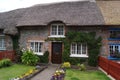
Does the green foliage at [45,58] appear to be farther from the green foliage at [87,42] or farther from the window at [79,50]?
the window at [79,50]

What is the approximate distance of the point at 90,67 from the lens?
28781 millimetres

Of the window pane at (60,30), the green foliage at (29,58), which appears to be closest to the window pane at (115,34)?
the window pane at (60,30)

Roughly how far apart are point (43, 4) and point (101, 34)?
10595 millimetres

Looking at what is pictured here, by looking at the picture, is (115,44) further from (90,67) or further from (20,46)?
(20,46)

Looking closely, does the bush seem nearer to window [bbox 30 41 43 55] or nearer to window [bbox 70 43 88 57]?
window [bbox 30 41 43 55]

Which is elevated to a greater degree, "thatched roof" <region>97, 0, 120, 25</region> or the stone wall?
"thatched roof" <region>97, 0, 120, 25</region>

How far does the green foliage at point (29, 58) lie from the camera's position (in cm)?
2972

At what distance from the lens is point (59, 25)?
102 ft

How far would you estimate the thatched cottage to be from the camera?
29.7 meters

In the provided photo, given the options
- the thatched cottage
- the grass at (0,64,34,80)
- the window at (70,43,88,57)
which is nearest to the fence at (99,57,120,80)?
the window at (70,43,88,57)

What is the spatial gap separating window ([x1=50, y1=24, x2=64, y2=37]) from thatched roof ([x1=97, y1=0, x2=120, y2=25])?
5.28 metres

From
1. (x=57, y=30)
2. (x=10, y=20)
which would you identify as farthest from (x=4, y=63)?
(x=10, y=20)

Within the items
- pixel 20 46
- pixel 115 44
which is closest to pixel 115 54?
pixel 115 44

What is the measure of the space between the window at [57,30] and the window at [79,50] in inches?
82.4
